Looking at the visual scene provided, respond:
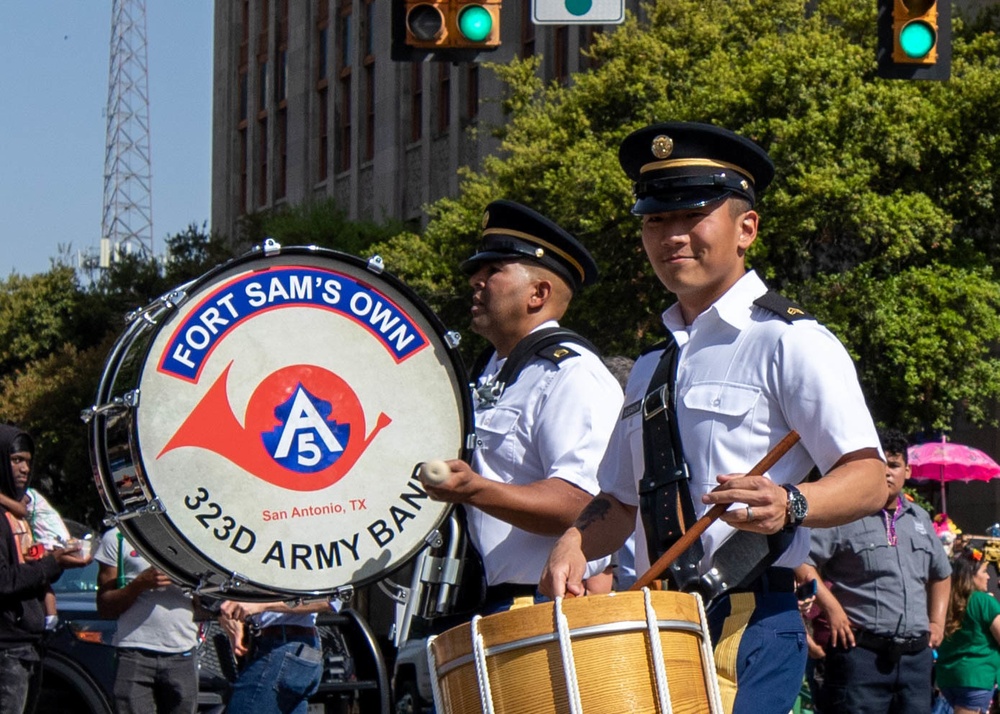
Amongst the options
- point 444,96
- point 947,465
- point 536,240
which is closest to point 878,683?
point 536,240

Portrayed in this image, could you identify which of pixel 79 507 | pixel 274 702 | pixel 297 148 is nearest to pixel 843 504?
pixel 274 702

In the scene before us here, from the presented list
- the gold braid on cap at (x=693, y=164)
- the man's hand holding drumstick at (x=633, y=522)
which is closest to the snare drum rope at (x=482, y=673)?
the man's hand holding drumstick at (x=633, y=522)

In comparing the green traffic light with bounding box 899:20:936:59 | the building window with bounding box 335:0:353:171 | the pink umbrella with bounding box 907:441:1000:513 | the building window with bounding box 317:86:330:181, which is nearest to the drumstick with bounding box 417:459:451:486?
the green traffic light with bounding box 899:20:936:59

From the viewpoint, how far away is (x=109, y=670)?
9742mm

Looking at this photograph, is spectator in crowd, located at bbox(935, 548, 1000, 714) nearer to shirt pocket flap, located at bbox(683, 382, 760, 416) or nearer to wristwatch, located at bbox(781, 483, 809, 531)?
shirt pocket flap, located at bbox(683, 382, 760, 416)

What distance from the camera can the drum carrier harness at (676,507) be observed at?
11.8ft

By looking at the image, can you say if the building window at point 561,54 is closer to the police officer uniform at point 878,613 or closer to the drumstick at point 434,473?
the police officer uniform at point 878,613

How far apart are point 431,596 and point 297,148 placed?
43723 millimetres

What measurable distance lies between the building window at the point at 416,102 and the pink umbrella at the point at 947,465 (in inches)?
917

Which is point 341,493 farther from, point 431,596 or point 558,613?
point 558,613

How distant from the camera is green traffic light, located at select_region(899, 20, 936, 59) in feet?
30.5

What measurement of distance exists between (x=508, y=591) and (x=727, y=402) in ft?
4.33

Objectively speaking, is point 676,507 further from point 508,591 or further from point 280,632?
point 280,632

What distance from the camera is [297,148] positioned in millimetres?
47719
